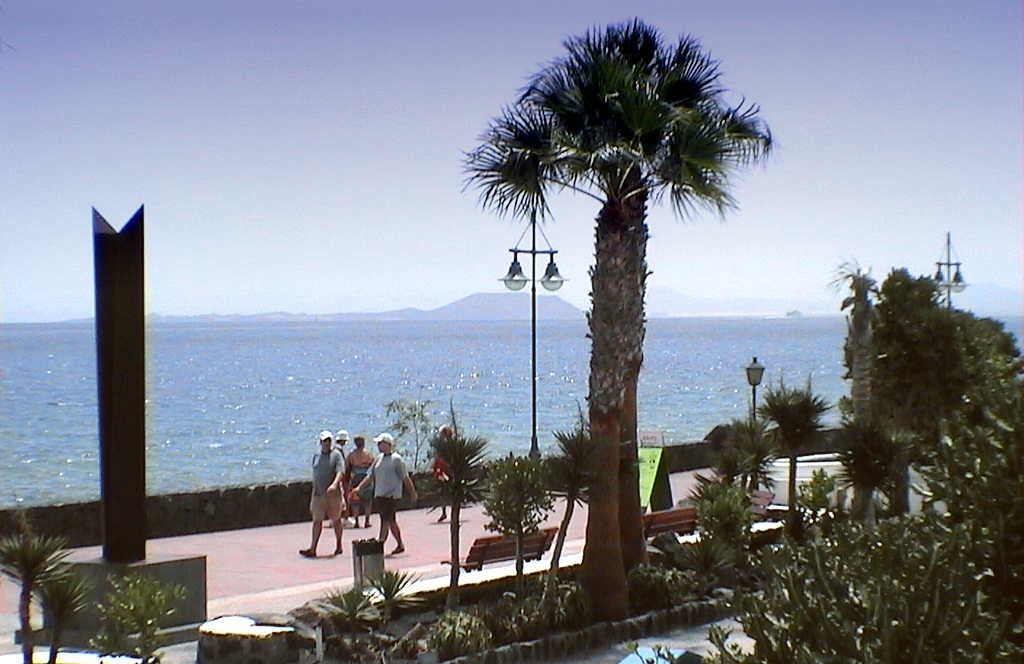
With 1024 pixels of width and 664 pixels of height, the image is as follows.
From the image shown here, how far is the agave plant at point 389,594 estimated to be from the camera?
40.1 feet

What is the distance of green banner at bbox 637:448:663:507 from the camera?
67.5 ft

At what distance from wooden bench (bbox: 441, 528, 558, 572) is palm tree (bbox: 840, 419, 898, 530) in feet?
12.9

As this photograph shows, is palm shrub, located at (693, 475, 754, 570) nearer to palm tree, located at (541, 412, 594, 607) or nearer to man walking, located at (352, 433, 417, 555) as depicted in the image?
palm tree, located at (541, 412, 594, 607)

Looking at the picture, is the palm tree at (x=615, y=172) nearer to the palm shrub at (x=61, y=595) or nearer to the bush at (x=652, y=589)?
the bush at (x=652, y=589)

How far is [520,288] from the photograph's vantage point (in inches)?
944

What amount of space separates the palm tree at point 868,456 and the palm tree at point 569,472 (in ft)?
15.2

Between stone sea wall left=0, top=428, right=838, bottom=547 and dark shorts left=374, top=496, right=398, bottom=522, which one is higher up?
dark shorts left=374, top=496, right=398, bottom=522

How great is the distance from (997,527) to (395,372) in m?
141

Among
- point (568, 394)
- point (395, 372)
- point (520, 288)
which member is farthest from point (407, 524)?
point (395, 372)

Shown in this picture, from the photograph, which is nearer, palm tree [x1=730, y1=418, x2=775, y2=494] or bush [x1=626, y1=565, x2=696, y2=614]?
bush [x1=626, y1=565, x2=696, y2=614]

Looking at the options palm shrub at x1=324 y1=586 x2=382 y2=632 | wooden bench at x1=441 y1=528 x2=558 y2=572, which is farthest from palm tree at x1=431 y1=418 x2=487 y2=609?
wooden bench at x1=441 y1=528 x2=558 y2=572

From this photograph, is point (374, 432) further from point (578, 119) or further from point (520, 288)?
point (578, 119)

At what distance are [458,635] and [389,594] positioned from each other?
2.23 feet

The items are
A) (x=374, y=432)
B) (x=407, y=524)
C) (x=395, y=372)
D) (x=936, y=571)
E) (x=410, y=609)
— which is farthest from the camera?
(x=395, y=372)
